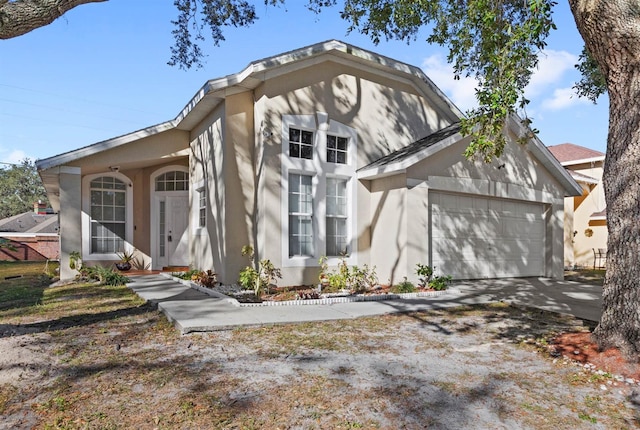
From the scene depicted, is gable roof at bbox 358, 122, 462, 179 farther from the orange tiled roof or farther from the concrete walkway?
the orange tiled roof

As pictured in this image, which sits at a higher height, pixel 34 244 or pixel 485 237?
pixel 485 237

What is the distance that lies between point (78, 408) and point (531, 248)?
42.0 ft

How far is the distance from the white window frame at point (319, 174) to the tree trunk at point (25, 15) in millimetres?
5362

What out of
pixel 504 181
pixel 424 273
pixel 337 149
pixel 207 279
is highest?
pixel 337 149

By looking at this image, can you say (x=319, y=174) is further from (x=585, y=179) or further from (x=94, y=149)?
(x=585, y=179)

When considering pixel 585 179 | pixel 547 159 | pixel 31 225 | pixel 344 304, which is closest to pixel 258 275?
pixel 344 304

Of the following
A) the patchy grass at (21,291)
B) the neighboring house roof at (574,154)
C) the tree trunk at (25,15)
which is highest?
the neighboring house roof at (574,154)

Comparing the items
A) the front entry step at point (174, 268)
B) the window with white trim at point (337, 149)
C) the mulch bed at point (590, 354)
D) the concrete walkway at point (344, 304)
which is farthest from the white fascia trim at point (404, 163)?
the front entry step at point (174, 268)

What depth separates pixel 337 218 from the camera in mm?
10867

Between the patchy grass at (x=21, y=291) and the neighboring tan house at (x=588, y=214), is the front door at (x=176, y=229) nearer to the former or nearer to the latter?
the patchy grass at (x=21, y=291)

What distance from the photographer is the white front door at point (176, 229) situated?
47.3 feet

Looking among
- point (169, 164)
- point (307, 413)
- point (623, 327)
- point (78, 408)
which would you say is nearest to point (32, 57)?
point (169, 164)

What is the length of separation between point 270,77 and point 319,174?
2.57 metres

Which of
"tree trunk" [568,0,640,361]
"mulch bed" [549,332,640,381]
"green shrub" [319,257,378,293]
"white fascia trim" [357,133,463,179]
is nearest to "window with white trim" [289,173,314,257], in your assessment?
"green shrub" [319,257,378,293]
